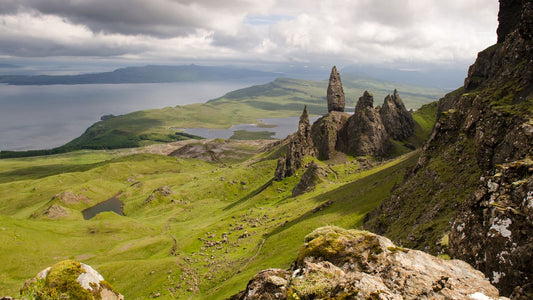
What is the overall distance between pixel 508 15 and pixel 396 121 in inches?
3696

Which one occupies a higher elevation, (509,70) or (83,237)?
(509,70)

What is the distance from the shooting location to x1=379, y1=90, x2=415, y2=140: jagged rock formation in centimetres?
18538

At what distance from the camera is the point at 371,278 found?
11.5 m

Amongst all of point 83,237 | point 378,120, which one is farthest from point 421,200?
point 378,120

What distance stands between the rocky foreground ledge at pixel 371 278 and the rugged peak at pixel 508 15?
384 ft

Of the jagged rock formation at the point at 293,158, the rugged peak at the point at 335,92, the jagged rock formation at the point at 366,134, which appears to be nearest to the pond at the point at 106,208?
the jagged rock formation at the point at 293,158

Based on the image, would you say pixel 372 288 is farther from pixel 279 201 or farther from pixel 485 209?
pixel 279 201

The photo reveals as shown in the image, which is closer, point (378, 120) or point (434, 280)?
point (434, 280)

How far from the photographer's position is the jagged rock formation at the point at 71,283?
15.2 m

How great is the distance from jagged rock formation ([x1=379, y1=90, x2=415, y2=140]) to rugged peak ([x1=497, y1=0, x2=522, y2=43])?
87724 millimetres

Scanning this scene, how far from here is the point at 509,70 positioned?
4447cm

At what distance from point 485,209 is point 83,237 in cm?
13940

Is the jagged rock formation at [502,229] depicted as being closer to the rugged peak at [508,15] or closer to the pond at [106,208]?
the rugged peak at [508,15]

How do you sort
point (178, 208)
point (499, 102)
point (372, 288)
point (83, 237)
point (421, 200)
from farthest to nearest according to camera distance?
point (178, 208) < point (83, 237) < point (421, 200) < point (499, 102) < point (372, 288)
